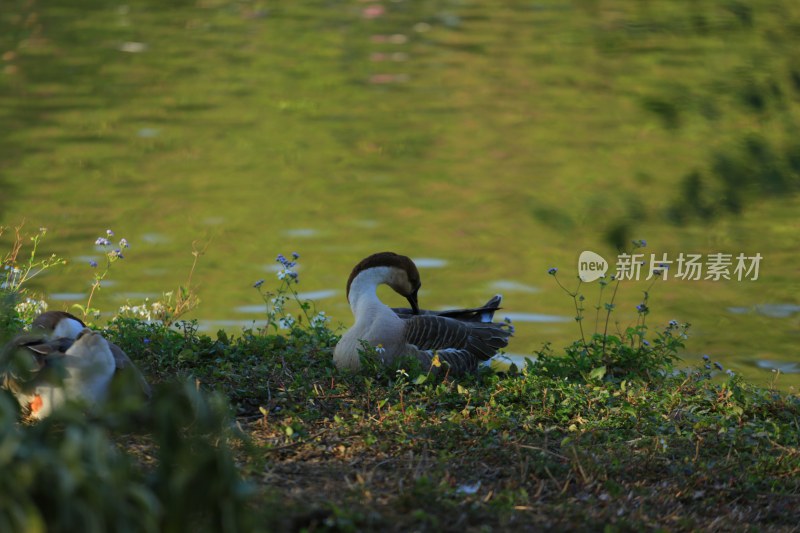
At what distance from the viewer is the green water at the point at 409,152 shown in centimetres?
825

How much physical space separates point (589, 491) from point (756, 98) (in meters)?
2.39

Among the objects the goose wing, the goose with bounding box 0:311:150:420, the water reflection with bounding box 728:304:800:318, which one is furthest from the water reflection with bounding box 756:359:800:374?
the goose with bounding box 0:311:150:420

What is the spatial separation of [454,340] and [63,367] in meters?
3.61

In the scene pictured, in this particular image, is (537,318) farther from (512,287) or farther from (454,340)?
(454,340)

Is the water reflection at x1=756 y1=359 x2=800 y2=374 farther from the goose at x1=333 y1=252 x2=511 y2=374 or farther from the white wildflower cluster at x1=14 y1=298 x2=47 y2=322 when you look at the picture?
the white wildflower cluster at x1=14 y1=298 x2=47 y2=322

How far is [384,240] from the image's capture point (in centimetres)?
1421

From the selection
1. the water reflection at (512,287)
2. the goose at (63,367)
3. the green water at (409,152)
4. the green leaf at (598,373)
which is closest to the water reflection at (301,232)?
the green water at (409,152)

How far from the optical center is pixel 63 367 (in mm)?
5359

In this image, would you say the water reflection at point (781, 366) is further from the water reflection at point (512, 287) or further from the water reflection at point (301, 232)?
the water reflection at point (301, 232)

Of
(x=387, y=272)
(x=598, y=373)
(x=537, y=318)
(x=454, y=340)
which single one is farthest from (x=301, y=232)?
(x=598, y=373)

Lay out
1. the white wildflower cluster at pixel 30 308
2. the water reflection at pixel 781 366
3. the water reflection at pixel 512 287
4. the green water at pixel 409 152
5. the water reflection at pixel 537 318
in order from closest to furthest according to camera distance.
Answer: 1. the green water at pixel 409 152
2. the white wildflower cluster at pixel 30 308
3. the water reflection at pixel 781 366
4. the water reflection at pixel 537 318
5. the water reflection at pixel 512 287

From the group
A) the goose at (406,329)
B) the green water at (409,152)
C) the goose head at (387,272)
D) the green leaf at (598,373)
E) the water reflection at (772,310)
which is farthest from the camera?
the water reflection at (772,310)

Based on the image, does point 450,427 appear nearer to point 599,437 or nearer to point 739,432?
point 599,437

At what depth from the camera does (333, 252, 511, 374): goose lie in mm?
7938
